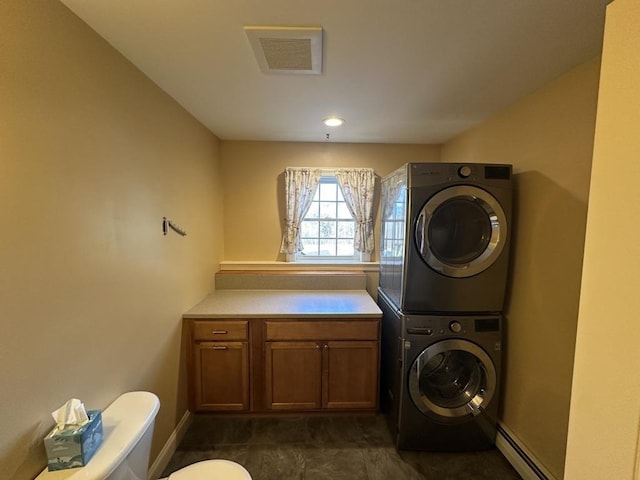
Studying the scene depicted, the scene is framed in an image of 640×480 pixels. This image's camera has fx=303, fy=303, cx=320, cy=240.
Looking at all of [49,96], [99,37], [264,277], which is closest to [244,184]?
[264,277]

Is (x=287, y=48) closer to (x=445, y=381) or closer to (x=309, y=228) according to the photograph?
(x=309, y=228)

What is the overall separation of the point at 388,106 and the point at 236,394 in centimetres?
239

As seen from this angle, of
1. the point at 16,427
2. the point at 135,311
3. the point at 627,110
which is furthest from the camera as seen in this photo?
the point at 135,311

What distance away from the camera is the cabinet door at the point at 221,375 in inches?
90.1

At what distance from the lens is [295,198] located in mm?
3090

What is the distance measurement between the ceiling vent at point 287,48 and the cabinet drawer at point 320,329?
168cm

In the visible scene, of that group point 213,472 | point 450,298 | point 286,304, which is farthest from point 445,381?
point 213,472

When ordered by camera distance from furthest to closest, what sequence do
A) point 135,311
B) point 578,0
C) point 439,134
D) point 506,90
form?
point 439,134 → point 506,90 → point 135,311 → point 578,0

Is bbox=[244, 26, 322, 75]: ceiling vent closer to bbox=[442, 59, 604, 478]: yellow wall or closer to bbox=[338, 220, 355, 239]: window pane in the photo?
bbox=[442, 59, 604, 478]: yellow wall

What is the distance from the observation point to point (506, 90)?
1.79m

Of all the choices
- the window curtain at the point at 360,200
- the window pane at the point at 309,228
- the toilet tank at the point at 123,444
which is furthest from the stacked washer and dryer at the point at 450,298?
the toilet tank at the point at 123,444

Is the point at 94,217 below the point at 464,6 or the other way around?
below

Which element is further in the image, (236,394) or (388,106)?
(236,394)

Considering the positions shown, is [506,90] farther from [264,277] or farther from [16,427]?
[16,427]
